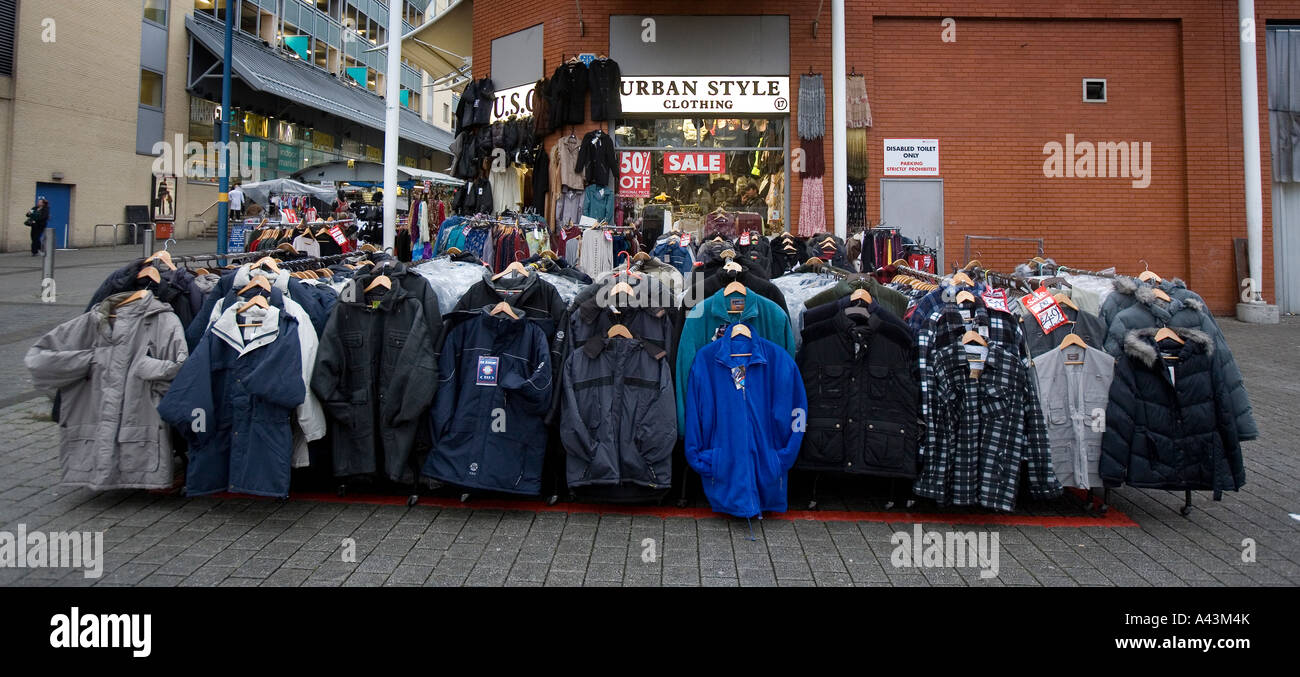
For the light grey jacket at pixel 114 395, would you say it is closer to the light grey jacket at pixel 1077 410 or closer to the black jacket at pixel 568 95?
the light grey jacket at pixel 1077 410

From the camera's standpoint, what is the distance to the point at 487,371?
5.18 metres

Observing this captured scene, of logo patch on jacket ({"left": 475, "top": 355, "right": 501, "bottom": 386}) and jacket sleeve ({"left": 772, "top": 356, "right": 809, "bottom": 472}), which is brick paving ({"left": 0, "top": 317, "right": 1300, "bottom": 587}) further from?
logo patch on jacket ({"left": 475, "top": 355, "right": 501, "bottom": 386})

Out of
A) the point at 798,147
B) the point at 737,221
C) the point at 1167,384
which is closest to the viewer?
the point at 1167,384

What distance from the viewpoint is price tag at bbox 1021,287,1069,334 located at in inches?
204

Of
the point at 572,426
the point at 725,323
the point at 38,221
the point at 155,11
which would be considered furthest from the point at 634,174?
the point at 155,11

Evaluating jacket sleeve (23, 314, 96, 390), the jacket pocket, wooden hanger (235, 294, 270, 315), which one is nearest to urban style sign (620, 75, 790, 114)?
wooden hanger (235, 294, 270, 315)

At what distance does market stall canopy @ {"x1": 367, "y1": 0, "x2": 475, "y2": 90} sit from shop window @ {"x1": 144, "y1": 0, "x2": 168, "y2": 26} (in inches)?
528

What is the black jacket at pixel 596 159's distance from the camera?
11.7 m

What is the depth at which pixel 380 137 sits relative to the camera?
40719 mm

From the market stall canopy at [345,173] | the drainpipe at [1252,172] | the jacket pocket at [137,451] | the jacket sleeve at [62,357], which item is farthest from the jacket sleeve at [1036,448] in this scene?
the market stall canopy at [345,173]

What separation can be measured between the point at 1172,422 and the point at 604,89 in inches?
379

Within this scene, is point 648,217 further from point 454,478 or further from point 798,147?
point 454,478

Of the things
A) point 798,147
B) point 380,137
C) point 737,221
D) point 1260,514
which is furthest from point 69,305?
point 380,137

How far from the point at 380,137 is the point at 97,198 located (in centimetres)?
1703
